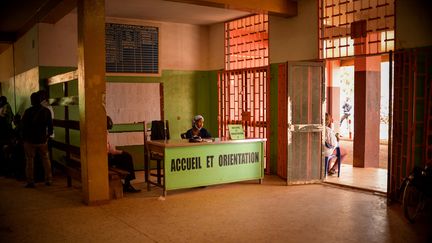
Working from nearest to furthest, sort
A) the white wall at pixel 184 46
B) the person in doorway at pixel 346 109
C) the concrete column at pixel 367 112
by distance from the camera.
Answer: the concrete column at pixel 367 112 → the white wall at pixel 184 46 → the person in doorway at pixel 346 109

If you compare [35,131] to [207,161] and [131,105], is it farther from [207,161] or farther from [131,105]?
[207,161]

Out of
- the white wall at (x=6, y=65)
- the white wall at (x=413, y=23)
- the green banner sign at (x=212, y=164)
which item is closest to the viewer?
the white wall at (x=413, y=23)

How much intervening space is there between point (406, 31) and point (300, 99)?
2.07 meters

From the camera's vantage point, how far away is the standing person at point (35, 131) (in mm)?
7199

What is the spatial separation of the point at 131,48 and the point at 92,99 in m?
3.35

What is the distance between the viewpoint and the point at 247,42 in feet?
30.3

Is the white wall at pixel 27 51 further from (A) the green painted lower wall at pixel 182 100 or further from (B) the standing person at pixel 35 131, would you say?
(B) the standing person at pixel 35 131

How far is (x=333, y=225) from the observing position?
504 centimetres

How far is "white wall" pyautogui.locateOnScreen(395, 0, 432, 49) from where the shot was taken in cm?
585

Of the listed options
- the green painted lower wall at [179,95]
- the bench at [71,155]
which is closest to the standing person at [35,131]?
the bench at [71,155]

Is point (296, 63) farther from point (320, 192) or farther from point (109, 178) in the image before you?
point (109, 178)

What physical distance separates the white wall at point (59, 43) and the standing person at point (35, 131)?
1.34 m

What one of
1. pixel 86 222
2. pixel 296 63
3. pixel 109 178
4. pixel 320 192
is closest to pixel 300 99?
pixel 296 63

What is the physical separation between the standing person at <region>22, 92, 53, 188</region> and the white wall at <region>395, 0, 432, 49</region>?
5.87 meters
